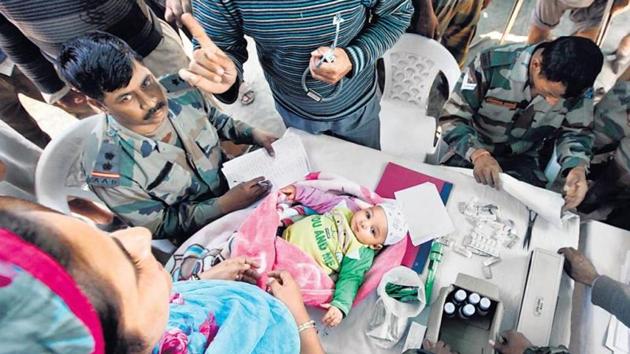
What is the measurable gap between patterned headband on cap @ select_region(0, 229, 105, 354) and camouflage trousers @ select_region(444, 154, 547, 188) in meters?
1.54

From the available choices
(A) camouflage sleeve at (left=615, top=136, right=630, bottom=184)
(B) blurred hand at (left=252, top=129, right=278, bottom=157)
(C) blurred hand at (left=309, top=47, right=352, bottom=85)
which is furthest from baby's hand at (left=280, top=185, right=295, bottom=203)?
(A) camouflage sleeve at (left=615, top=136, right=630, bottom=184)

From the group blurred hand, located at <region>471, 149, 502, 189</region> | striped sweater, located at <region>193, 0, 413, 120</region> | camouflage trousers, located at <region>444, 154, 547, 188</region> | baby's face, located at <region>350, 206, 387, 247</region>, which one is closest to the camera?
striped sweater, located at <region>193, 0, 413, 120</region>

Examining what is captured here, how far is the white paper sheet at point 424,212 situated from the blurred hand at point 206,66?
0.71 meters

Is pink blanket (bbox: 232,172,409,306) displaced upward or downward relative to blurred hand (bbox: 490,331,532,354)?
downward

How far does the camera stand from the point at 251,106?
8.43 feet

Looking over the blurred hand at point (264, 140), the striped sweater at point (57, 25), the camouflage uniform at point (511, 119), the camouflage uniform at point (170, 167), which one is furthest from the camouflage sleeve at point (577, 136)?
the striped sweater at point (57, 25)

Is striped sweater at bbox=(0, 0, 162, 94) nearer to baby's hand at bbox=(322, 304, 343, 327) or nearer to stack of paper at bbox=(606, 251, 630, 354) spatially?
baby's hand at bbox=(322, 304, 343, 327)

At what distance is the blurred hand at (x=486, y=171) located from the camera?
4.98 ft

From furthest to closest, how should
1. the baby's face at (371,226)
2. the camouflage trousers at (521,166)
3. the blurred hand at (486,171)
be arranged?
the camouflage trousers at (521,166) → the blurred hand at (486,171) → the baby's face at (371,226)

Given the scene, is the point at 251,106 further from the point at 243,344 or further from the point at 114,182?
the point at 243,344

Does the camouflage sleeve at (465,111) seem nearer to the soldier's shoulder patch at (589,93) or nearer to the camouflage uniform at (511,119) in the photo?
the camouflage uniform at (511,119)

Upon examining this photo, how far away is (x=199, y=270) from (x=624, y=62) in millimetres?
2835

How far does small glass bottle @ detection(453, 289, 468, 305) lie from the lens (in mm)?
1227

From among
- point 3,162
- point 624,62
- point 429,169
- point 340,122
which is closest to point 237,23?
point 340,122
